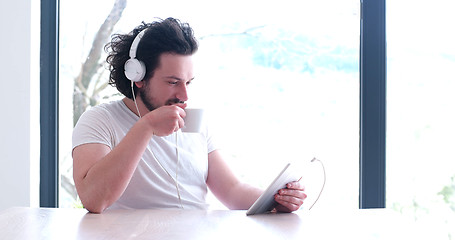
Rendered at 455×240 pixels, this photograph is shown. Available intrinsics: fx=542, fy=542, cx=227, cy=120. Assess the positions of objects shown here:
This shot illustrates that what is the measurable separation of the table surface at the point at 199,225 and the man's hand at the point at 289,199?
0.03 meters

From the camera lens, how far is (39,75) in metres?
2.47

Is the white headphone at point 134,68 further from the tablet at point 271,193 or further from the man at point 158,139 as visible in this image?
the tablet at point 271,193

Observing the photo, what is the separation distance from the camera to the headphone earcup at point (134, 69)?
181 cm

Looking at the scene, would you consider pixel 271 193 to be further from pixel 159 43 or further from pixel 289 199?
pixel 159 43

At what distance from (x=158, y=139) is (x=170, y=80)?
0.71 ft

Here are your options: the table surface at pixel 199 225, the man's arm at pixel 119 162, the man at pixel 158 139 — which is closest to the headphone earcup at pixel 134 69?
the man at pixel 158 139

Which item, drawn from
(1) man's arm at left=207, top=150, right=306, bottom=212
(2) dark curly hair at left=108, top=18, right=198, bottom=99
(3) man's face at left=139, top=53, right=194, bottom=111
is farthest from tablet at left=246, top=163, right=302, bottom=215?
(2) dark curly hair at left=108, top=18, right=198, bottom=99

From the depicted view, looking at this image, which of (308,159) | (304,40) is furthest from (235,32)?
(308,159)

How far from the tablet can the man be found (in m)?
0.09

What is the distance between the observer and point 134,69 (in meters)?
1.82
